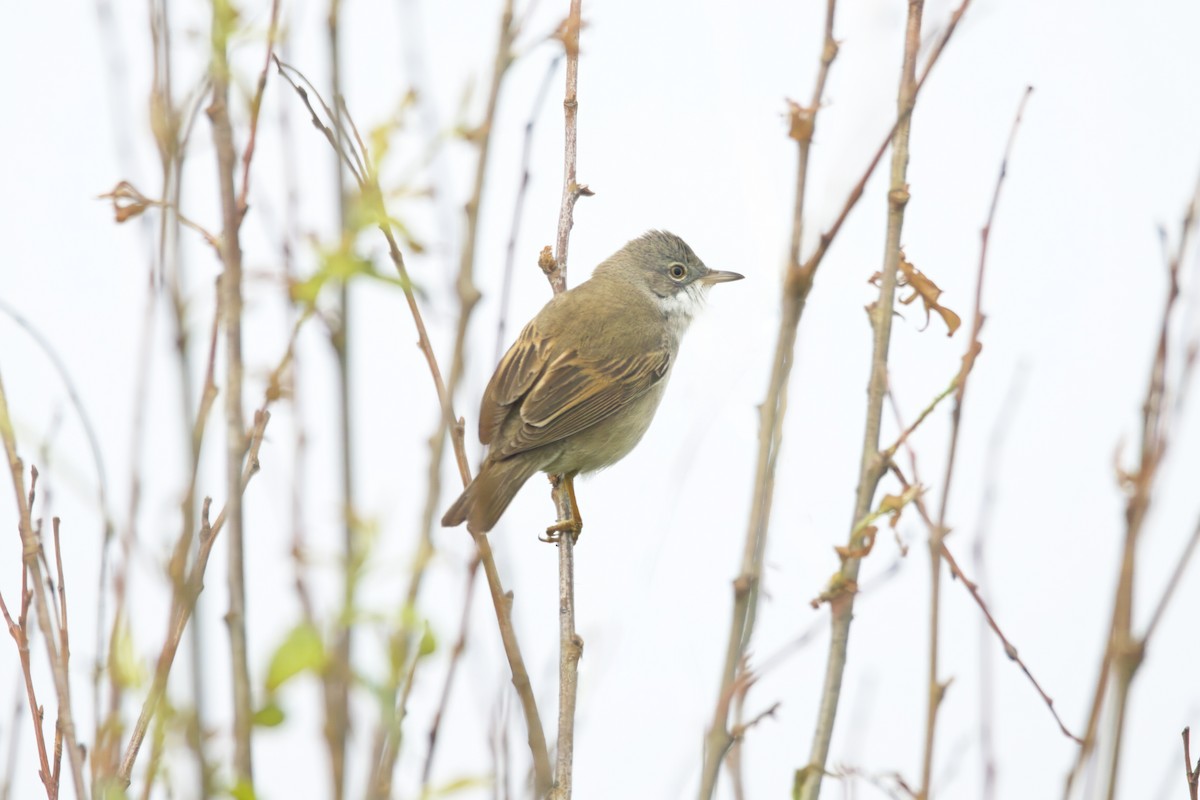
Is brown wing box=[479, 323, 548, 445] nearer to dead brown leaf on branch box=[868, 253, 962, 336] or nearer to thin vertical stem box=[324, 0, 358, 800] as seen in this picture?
dead brown leaf on branch box=[868, 253, 962, 336]

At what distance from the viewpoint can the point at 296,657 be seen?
4.04 feet

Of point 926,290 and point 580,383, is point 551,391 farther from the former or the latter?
point 926,290

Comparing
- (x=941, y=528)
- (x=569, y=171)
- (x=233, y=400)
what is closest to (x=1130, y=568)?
(x=941, y=528)

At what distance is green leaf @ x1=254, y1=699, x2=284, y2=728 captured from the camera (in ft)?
4.37

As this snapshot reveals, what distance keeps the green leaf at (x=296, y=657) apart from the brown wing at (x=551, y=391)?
356 cm

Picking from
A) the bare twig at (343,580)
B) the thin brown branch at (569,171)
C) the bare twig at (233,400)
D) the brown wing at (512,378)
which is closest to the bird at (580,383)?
the brown wing at (512,378)

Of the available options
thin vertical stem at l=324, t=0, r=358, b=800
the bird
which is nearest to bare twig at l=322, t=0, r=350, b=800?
thin vertical stem at l=324, t=0, r=358, b=800

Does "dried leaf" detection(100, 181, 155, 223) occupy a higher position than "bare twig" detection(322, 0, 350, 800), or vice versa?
"dried leaf" detection(100, 181, 155, 223)

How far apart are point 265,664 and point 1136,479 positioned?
1.03 m

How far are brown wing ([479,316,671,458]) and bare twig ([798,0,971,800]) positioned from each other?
9.62 feet

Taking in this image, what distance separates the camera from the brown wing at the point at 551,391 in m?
4.96

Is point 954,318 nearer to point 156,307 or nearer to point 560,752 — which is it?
point 560,752

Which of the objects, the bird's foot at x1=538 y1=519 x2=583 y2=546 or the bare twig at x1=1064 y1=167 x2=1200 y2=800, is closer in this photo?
the bare twig at x1=1064 y1=167 x2=1200 y2=800

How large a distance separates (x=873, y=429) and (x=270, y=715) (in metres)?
1.06
